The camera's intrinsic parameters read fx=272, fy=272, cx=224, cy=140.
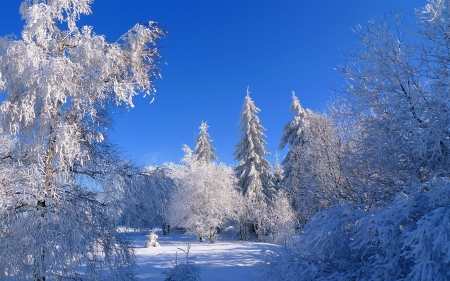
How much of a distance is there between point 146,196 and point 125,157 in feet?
3.42

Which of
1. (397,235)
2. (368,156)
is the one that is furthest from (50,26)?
(368,156)

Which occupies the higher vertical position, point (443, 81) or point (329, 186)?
point (443, 81)

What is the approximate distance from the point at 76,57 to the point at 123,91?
1.17 m

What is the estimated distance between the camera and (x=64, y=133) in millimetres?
4867

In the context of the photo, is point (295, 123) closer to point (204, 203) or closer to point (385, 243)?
point (204, 203)

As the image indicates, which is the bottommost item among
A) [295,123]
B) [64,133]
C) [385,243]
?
[385,243]

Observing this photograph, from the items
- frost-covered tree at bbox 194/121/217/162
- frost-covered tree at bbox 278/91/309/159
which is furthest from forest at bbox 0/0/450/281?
frost-covered tree at bbox 194/121/217/162

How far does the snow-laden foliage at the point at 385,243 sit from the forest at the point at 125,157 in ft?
0.09

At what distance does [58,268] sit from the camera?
4.41 metres

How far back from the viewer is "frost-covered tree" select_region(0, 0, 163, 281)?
4402 millimetres

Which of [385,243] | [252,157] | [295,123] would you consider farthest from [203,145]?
[385,243]

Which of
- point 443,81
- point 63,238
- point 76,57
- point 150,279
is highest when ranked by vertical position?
point 76,57

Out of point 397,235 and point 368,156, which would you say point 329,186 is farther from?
point 397,235

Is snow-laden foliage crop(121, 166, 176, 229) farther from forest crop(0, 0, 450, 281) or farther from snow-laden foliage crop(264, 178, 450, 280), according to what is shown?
snow-laden foliage crop(264, 178, 450, 280)
